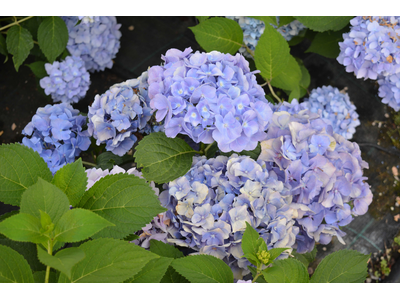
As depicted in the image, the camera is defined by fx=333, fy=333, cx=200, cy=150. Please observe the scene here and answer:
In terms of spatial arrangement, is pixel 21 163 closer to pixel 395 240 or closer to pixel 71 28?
pixel 71 28

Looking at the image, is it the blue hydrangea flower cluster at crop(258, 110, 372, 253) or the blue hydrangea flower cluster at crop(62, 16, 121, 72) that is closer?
the blue hydrangea flower cluster at crop(258, 110, 372, 253)

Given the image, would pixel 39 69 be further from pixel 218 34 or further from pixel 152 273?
pixel 152 273

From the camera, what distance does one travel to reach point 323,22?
52.6 inches

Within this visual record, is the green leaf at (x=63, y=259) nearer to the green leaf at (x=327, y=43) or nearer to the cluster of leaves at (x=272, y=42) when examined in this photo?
the cluster of leaves at (x=272, y=42)

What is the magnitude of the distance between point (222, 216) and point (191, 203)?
3.5 inches

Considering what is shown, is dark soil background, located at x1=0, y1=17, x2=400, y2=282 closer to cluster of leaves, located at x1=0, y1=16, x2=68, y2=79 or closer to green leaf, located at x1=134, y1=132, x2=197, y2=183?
cluster of leaves, located at x1=0, y1=16, x2=68, y2=79

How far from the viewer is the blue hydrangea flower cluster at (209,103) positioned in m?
0.83

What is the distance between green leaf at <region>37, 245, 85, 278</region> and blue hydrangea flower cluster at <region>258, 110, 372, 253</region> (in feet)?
Answer: 1.85

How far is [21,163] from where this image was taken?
2.31ft

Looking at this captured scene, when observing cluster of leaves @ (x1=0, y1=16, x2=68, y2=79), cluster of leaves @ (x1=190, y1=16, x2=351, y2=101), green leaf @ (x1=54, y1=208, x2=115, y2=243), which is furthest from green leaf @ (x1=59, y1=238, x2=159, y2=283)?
cluster of leaves @ (x1=0, y1=16, x2=68, y2=79)

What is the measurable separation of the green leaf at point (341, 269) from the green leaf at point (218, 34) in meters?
0.87

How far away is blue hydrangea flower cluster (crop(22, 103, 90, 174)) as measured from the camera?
1059mm

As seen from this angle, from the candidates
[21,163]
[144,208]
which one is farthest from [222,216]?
[21,163]

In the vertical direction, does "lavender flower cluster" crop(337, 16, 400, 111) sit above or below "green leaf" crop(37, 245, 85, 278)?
below
